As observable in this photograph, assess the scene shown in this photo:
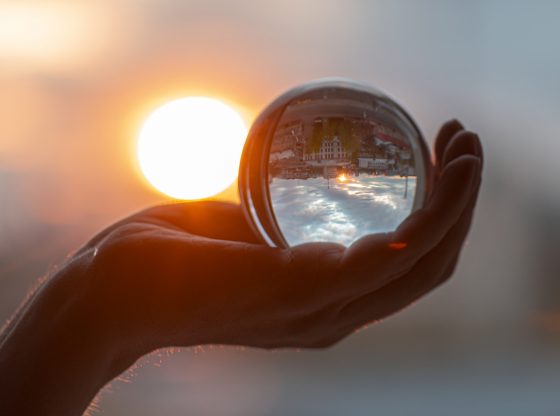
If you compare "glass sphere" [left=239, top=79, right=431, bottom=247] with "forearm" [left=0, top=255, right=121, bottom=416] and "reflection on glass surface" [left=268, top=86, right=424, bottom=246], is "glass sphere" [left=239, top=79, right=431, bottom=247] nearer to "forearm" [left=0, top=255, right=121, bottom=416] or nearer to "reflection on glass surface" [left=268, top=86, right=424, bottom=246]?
"reflection on glass surface" [left=268, top=86, right=424, bottom=246]

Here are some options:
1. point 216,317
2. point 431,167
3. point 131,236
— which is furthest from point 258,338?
point 431,167

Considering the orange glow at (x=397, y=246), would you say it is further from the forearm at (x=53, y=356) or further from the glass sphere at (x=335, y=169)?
the forearm at (x=53, y=356)

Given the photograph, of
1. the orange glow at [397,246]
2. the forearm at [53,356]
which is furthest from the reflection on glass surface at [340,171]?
the forearm at [53,356]

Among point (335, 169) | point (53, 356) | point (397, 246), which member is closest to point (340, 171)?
point (335, 169)

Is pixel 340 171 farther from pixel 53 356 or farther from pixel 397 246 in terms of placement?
Answer: pixel 53 356

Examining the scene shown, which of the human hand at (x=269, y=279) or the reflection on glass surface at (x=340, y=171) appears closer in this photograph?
the human hand at (x=269, y=279)

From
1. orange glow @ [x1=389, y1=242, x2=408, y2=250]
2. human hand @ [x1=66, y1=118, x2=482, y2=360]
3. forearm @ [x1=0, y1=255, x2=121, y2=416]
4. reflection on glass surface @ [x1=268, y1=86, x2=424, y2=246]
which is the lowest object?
forearm @ [x1=0, y1=255, x2=121, y2=416]

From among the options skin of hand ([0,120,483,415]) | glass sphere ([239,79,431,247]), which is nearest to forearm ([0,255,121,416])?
skin of hand ([0,120,483,415])

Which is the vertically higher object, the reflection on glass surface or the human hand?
the reflection on glass surface
